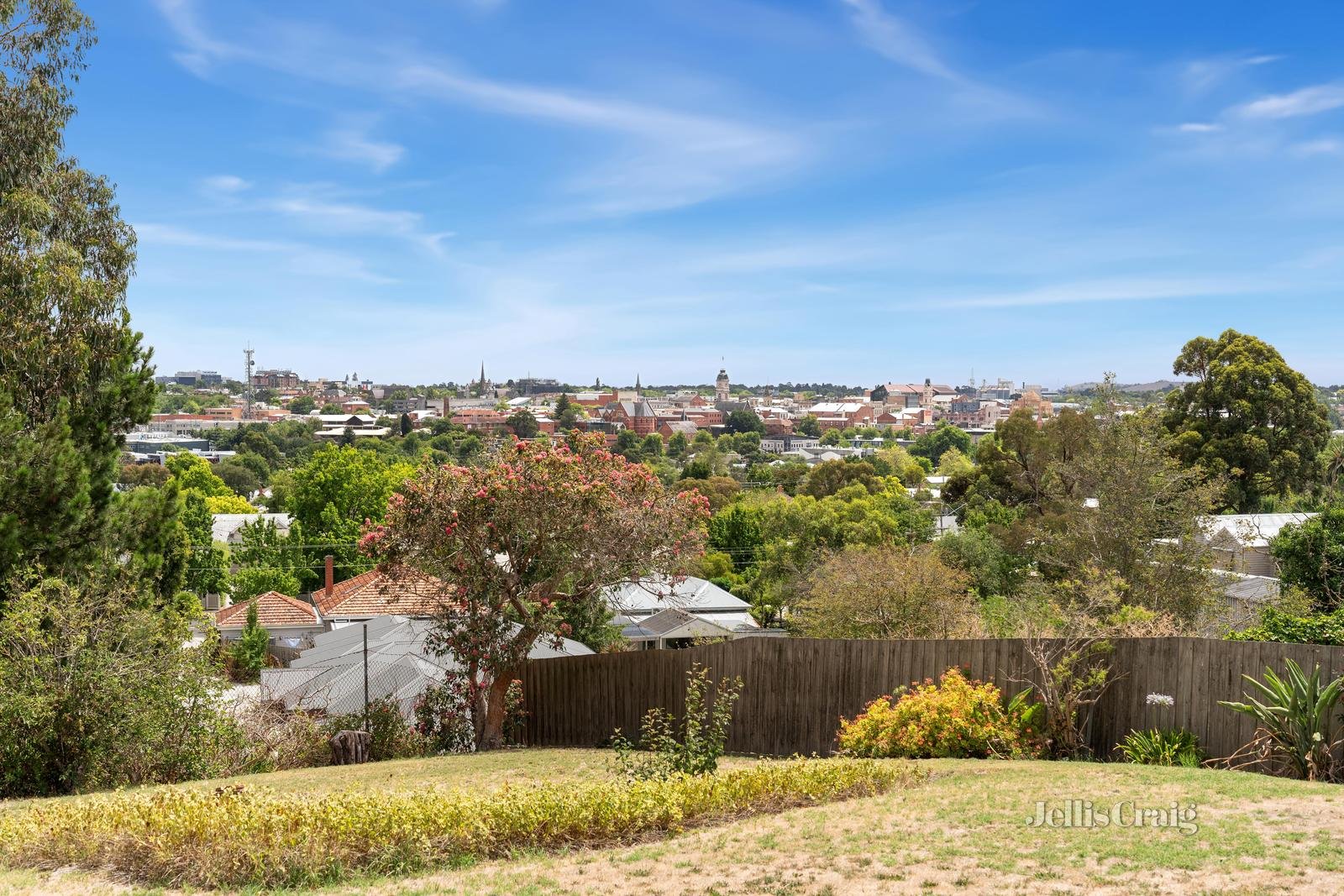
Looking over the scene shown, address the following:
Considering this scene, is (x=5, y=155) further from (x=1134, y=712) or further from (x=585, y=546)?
(x=1134, y=712)

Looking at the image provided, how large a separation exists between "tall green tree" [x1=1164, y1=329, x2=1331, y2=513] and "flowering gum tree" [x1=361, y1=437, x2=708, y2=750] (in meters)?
31.2

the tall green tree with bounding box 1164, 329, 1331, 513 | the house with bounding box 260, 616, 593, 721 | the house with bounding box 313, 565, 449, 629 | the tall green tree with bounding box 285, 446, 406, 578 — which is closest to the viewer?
the house with bounding box 260, 616, 593, 721

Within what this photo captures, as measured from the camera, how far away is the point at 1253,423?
132 feet

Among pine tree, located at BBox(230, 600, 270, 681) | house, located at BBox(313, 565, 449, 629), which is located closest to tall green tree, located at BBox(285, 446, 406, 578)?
house, located at BBox(313, 565, 449, 629)

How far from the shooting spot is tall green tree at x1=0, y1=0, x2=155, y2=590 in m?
13.2

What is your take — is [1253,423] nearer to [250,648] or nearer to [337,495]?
[250,648]

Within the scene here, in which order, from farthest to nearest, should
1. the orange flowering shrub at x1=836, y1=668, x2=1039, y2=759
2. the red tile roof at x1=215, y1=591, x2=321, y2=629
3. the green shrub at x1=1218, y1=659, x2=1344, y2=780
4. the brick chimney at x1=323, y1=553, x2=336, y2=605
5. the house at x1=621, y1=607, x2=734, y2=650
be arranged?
the brick chimney at x1=323, y1=553, x2=336, y2=605
the red tile roof at x1=215, y1=591, x2=321, y2=629
the house at x1=621, y1=607, x2=734, y2=650
the orange flowering shrub at x1=836, y1=668, x2=1039, y2=759
the green shrub at x1=1218, y1=659, x2=1344, y2=780

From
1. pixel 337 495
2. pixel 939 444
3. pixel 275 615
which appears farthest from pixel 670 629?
pixel 939 444

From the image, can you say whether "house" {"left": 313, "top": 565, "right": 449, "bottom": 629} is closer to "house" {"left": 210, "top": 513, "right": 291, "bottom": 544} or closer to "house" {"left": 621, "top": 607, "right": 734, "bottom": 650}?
"house" {"left": 621, "top": 607, "right": 734, "bottom": 650}

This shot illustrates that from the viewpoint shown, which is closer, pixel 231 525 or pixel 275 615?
pixel 275 615

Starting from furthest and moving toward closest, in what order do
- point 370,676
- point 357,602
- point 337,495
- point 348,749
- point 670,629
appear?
point 337,495 → point 357,602 → point 670,629 → point 370,676 → point 348,749

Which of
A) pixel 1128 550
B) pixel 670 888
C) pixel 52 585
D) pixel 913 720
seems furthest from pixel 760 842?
pixel 1128 550
